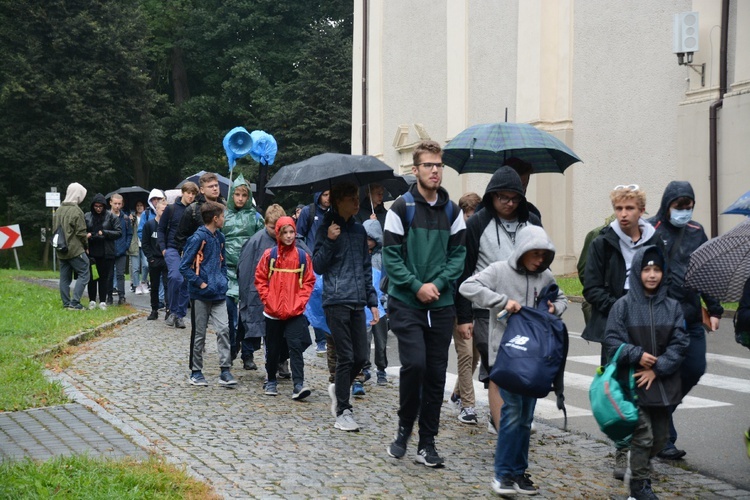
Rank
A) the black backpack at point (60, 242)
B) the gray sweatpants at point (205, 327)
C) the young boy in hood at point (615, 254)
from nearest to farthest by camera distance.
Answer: the young boy in hood at point (615, 254) → the gray sweatpants at point (205, 327) → the black backpack at point (60, 242)

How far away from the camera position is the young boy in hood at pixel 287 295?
905 centimetres

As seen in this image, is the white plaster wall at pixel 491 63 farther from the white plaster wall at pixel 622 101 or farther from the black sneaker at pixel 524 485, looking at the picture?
the black sneaker at pixel 524 485

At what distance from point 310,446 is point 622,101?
18.9 m

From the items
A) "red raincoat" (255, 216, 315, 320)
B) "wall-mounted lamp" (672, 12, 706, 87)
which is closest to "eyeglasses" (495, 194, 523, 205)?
"red raincoat" (255, 216, 315, 320)

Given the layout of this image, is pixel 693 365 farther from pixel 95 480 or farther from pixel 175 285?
pixel 175 285

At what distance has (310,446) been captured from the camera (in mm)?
7117

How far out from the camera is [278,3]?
52.6m

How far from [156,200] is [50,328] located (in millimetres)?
3675

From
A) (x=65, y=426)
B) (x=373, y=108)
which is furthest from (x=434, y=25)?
(x=65, y=426)

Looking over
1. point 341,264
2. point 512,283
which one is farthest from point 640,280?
point 341,264

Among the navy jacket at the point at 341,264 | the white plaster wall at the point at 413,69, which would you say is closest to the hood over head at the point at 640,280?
the navy jacket at the point at 341,264

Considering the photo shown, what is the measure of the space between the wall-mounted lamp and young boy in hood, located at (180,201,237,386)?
14.2 m

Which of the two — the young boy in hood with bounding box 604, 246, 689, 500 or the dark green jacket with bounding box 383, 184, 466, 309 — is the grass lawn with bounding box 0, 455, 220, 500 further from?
the young boy in hood with bounding box 604, 246, 689, 500

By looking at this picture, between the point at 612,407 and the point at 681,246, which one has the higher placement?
the point at 681,246
